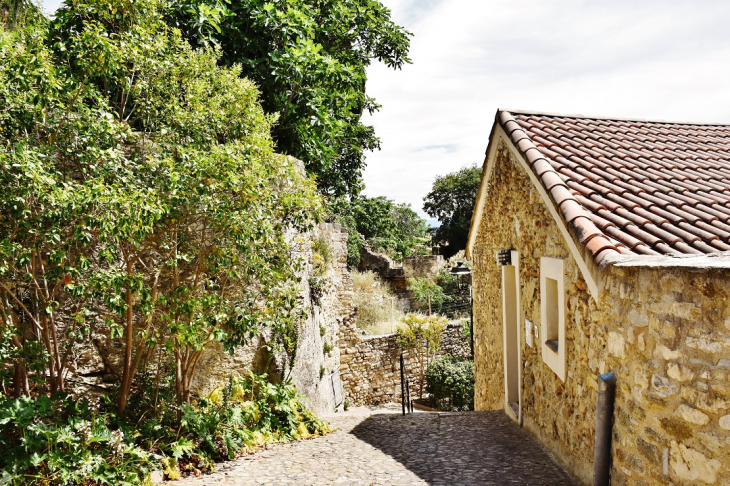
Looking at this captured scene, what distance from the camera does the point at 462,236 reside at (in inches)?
1510

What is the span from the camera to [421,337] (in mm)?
13750

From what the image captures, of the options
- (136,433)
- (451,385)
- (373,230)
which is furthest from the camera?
(373,230)

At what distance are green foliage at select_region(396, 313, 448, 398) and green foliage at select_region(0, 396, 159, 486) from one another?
9.62 m

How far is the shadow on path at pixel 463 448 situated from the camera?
4.55 metres

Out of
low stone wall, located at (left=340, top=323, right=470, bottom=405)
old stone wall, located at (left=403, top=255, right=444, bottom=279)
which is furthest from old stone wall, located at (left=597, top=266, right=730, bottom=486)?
old stone wall, located at (left=403, top=255, right=444, bottom=279)

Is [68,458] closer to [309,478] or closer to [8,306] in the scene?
[8,306]

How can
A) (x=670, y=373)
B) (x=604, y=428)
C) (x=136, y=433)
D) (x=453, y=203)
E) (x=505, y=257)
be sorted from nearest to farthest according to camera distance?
(x=670, y=373) → (x=604, y=428) → (x=136, y=433) → (x=505, y=257) → (x=453, y=203)

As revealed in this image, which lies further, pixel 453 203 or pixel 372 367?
pixel 453 203

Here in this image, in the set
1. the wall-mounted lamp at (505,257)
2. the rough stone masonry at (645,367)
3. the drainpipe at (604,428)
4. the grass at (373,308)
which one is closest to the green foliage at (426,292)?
the grass at (373,308)

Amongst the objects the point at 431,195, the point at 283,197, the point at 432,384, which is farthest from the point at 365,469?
the point at 431,195

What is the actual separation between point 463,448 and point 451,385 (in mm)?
6984

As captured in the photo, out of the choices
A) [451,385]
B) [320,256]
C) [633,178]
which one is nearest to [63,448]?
[320,256]

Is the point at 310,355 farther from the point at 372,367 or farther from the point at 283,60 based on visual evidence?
the point at 372,367

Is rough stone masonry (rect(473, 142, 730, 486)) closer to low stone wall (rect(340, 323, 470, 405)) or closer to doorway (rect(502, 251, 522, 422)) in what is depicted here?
doorway (rect(502, 251, 522, 422))
